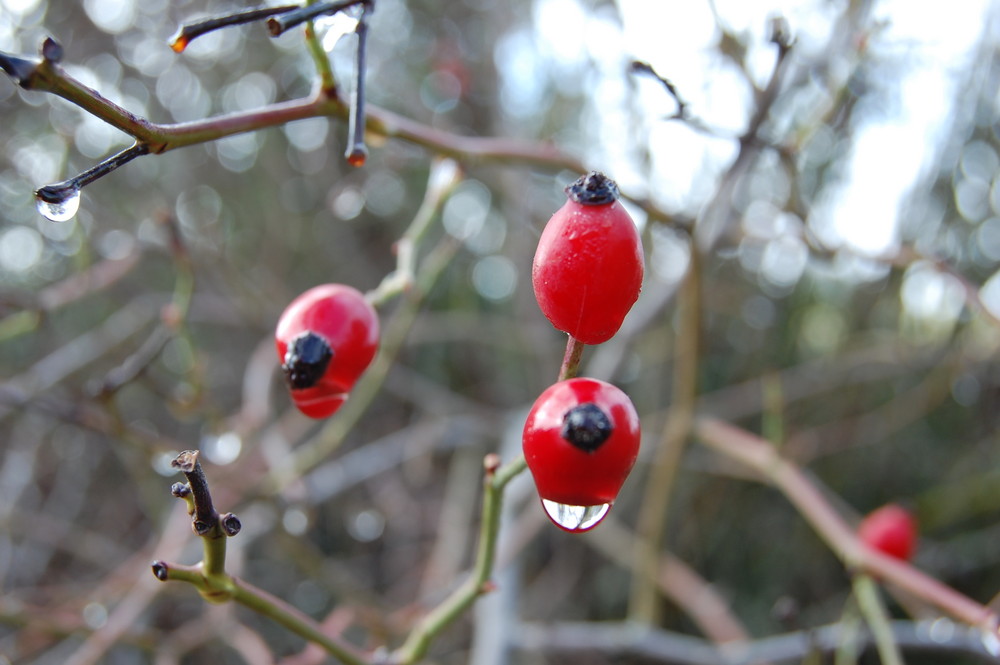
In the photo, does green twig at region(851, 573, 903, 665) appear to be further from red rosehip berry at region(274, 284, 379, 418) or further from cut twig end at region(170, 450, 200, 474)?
cut twig end at region(170, 450, 200, 474)

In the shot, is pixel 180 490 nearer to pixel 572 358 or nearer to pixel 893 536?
pixel 572 358

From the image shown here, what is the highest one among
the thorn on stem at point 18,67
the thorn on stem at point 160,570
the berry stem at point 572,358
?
the berry stem at point 572,358

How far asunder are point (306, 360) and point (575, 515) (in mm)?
359

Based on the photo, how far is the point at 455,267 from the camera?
4008 mm

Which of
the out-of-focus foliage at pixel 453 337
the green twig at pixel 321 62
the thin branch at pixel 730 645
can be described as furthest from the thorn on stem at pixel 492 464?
the out-of-focus foliage at pixel 453 337

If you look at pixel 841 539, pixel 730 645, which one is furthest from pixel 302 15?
pixel 730 645

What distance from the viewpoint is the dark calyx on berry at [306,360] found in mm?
827

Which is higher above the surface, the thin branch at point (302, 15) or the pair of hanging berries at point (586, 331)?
the thin branch at point (302, 15)

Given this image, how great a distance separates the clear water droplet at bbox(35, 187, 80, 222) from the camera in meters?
0.64

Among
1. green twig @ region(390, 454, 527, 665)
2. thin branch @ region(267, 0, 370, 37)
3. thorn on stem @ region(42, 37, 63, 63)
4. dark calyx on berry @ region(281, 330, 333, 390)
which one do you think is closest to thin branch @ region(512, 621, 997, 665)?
green twig @ region(390, 454, 527, 665)

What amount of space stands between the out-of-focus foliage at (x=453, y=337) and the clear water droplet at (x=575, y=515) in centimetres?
138

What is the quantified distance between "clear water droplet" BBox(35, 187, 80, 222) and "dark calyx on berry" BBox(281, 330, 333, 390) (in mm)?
267

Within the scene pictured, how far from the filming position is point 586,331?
68 cm

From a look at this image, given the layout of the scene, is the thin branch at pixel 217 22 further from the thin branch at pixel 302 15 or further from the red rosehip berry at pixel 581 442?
the red rosehip berry at pixel 581 442
